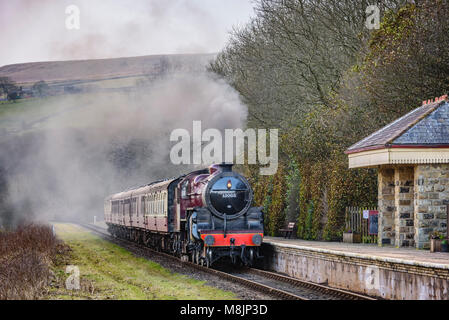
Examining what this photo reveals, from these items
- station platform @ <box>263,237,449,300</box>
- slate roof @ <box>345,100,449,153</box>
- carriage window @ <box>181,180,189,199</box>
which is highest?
slate roof @ <box>345,100,449,153</box>

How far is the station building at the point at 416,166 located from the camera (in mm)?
18219

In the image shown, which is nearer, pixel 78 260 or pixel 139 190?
pixel 78 260

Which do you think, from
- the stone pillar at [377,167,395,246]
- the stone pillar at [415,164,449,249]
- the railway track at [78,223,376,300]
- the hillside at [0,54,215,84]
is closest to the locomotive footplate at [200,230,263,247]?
the railway track at [78,223,376,300]

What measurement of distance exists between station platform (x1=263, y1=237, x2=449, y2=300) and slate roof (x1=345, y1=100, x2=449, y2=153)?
121 inches

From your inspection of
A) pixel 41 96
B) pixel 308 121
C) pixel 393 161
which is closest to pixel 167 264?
pixel 393 161

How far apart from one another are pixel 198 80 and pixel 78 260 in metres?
12.6

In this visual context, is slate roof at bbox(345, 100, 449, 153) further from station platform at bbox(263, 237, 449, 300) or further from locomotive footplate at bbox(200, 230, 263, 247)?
locomotive footplate at bbox(200, 230, 263, 247)

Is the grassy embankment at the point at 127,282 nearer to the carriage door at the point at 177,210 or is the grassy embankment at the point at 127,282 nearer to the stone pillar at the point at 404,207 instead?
the carriage door at the point at 177,210

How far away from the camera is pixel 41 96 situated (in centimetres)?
6644

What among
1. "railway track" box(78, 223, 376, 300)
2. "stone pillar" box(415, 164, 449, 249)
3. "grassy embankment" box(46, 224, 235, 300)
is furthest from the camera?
"stone pillar" box(415, 164, 449, 249)

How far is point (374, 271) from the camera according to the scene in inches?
534

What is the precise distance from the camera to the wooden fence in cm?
2348

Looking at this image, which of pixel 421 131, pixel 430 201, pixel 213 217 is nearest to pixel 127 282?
pixel 213 217
